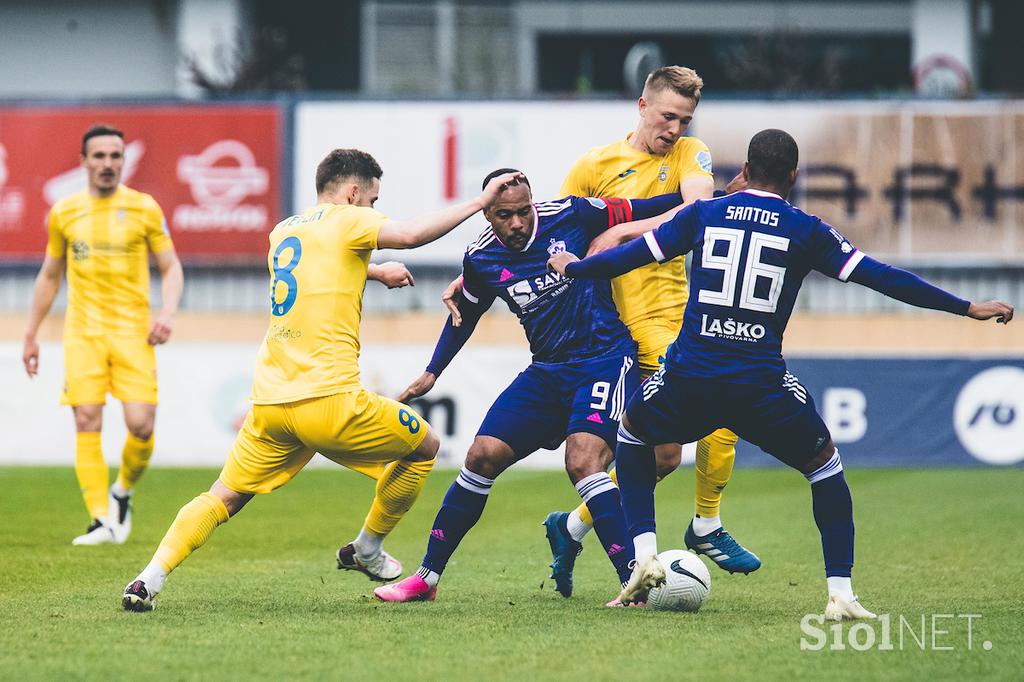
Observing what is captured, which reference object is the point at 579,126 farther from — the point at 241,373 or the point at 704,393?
the point at 704,393

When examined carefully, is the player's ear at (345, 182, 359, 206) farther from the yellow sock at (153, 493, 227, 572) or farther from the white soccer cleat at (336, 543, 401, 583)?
the white soccer cleat at (336, 543, 401, 583)

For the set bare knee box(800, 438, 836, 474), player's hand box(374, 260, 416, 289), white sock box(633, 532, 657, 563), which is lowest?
white sock box(633, 532, 657, 563)

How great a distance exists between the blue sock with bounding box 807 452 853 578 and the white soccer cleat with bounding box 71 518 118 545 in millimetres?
4776

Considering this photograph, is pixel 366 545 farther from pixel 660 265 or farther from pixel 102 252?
pixel 102 252

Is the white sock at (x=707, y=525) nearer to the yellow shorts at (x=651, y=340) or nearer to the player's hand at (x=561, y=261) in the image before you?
the yellow shorts at (x=651, y=340)

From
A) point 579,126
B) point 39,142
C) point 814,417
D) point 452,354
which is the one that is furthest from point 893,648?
point 39,142

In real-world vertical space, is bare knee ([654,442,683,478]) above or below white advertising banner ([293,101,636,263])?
below

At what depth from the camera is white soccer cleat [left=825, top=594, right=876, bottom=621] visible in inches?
243

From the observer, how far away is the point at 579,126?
19.0 meters

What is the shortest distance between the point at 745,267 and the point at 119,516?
5.04 metres

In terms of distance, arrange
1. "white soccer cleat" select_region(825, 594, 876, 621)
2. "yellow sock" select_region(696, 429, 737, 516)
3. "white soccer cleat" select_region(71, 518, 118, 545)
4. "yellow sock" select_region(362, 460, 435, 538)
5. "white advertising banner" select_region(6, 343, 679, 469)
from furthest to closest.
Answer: "white advertising banner" select_region(6, 343, 679, 469)
"white soccer cleat" select_region(71, 518, 118, 545)
"yellow sock" select_region(696, 429, 737, 516)
"yellow sock" select_region(362, 460, 435, 538)
"white soccer cleat" select_region(825, 594, 876, 621)

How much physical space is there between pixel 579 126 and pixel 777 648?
13889 mm

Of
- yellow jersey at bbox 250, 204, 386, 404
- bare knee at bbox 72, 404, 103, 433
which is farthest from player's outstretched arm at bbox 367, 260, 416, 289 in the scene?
bare knee at bbox 72, 404, 103, 433

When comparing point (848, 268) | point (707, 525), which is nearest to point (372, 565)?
point (707, 525)
